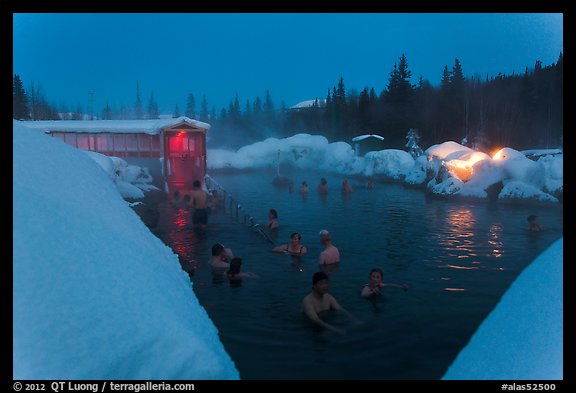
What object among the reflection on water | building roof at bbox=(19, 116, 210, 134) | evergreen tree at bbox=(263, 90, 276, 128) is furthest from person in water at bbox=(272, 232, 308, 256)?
evergreen tree at bbox=(263, 90, 276, 128)

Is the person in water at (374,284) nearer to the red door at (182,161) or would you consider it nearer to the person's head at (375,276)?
the person's head at (375,276)

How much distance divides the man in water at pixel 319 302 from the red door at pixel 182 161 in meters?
19.3

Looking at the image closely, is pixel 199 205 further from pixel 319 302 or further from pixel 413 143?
pixel 413 143

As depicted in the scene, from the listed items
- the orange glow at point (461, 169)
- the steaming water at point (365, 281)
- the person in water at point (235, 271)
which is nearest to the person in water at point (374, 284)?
the steaming water at point (365, 281)

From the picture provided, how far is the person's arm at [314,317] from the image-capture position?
7574 millimetres

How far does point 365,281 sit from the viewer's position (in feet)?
35.4

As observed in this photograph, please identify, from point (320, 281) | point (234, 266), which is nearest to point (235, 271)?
point (234, 266)

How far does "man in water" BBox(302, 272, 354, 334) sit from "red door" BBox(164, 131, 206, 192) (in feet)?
63.4

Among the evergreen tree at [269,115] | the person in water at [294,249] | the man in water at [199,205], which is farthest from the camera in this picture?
the evergreen tree at [269,115]

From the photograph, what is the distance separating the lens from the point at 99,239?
480 cm

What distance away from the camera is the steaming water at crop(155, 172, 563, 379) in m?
6.79

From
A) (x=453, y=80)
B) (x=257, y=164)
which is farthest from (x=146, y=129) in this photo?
(x=453, y=80)

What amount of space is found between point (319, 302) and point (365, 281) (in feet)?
10.2

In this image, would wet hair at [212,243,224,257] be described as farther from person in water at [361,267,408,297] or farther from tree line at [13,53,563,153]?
tree line at [13,53,563,153]
